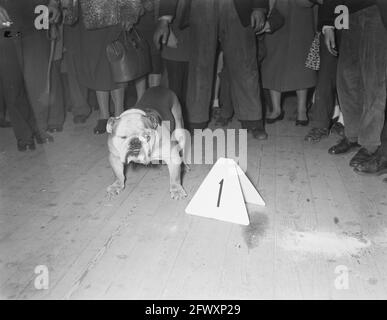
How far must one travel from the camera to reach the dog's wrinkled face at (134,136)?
7.92ft

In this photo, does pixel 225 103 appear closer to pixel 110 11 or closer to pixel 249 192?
pixel 110 11

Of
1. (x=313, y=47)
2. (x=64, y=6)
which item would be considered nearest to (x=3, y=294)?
(x=64, y=6)

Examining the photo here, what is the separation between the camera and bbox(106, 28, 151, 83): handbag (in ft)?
11.2

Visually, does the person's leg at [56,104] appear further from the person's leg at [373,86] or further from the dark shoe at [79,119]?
the person's leg at [373,86]

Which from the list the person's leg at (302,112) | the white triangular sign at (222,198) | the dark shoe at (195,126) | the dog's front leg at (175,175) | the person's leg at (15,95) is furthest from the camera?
the person's leg at (302,112)

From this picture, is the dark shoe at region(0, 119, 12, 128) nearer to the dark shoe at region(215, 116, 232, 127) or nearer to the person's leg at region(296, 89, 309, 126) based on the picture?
the dark shoe at region(215, 116, 232, 127)

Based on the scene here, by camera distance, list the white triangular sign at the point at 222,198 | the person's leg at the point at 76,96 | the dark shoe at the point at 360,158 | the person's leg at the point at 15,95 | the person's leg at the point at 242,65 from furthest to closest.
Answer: the person's leg at the point at 76,96 < the person's leg at the point at 242,65 < the person's leg at the point at 15,95 < the dark shoe at the point at 360,158 < the white triangular sign at the point at 222,198

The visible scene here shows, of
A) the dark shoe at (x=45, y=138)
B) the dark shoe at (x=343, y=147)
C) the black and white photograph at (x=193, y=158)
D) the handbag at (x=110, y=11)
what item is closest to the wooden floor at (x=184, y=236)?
the black and white photograph at (x=193, y=158)

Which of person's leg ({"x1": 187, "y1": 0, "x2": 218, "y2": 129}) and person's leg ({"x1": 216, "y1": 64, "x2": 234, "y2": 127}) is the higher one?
person's leg ({"x1": 187, "y1": 0, "x2": 218, "y2": 129})

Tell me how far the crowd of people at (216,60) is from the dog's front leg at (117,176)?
1155 mm

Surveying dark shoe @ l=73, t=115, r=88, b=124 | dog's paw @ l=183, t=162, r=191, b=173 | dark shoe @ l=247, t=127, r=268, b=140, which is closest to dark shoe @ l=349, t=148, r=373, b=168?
dark shoe @ l=247, t=127, r=268, b=140

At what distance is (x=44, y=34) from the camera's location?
3.58m

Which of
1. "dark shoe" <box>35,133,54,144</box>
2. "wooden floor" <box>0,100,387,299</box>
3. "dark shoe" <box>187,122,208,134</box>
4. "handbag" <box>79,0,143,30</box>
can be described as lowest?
"wooden floor" <box>0,100,387,299</box>

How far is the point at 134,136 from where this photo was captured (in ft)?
7.91
